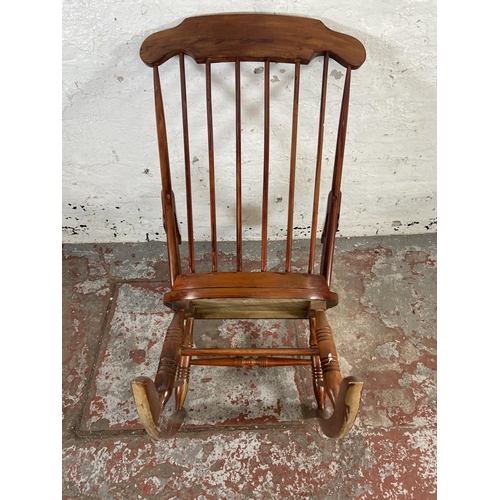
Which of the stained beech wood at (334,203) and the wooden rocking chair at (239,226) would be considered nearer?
the wooden rocking chair at (239,226)

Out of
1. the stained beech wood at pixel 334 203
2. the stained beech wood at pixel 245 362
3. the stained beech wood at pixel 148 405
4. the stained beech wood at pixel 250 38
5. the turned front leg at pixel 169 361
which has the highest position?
the stained beech wood at pixel 250 38

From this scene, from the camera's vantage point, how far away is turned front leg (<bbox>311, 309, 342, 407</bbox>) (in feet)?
3.96

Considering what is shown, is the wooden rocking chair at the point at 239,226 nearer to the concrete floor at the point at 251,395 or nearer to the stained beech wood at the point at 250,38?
the stained beech wood at the point at 250,38

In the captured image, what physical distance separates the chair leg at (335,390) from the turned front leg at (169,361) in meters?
0.43

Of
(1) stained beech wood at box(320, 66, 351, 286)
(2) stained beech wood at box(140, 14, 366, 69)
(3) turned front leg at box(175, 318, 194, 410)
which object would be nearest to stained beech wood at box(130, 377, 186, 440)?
(3) turned front leg at box(175, 318, 194, 410)

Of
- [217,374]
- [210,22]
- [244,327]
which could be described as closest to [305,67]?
[210,22]

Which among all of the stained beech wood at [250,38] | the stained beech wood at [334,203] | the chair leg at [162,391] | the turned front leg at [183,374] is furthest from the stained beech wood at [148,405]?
the stained beech wood at [250,38]

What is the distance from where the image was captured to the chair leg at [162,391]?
41.4 inches

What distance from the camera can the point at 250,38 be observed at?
4.15 feet

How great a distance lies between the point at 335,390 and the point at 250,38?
1024 mm

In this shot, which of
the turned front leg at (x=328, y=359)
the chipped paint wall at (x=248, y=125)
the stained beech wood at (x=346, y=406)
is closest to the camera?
the stained beech wood at (x=346, y=406)

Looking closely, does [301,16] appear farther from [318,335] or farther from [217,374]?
[217,374]

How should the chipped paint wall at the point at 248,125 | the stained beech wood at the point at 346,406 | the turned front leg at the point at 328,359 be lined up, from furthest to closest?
the chipped paint wall at the point at 248,125, the turned front leg at the point at 328,359, the stained beech wood at the point at 346,406

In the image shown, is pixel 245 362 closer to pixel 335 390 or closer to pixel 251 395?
pixel 251 395
